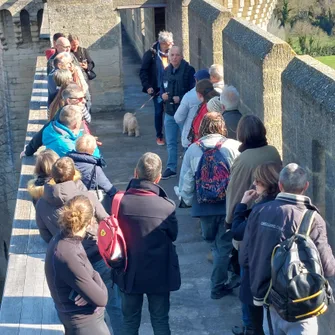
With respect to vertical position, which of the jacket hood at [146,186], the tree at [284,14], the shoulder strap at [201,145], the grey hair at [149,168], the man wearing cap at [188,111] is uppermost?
the grey hair at [149,168]

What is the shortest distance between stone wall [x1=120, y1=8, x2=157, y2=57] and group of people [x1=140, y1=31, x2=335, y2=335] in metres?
6.50

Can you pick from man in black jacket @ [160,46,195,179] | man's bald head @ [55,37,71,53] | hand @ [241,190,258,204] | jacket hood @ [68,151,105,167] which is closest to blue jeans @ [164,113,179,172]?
man in black jacket @ [160,46,195,179]

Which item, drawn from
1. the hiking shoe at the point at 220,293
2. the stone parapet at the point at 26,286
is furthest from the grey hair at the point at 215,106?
the stone parapet at the point at 26,286

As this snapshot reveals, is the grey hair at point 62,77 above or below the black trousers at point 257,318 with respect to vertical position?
above

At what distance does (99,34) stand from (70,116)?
20.3ft

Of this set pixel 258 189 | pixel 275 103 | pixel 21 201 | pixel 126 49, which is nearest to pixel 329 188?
pixel 258 189

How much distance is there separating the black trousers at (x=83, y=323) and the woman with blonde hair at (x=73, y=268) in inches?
1.0

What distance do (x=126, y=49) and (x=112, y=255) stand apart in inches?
597

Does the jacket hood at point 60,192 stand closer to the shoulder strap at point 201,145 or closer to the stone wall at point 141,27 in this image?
the shoulder strap at point 201,145

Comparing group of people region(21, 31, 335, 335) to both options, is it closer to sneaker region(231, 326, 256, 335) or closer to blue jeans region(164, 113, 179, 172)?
sneaker region(231, 326, 256, 335)

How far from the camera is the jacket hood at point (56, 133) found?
25.7 ft

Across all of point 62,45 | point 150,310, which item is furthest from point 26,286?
point 62,45

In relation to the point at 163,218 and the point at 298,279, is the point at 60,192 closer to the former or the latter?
the point at 163,218

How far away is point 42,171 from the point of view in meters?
6.71
